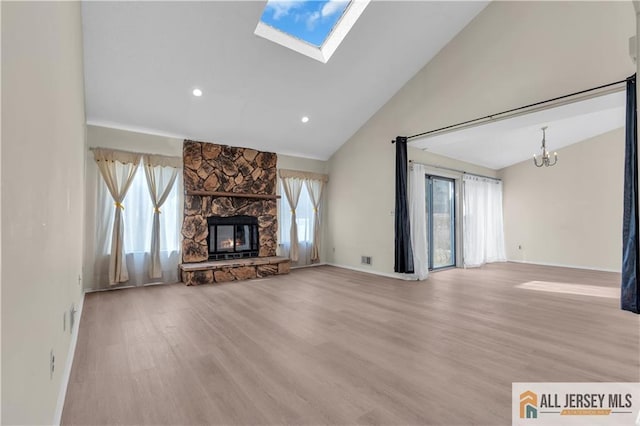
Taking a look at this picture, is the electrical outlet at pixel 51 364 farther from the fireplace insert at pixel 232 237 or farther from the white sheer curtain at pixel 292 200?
the white sheer curtain at pixel 292 200

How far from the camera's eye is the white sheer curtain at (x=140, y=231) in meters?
4.43

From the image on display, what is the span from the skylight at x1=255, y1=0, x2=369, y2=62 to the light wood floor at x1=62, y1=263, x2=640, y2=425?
12.1 feet

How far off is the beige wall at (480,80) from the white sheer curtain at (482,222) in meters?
2.52

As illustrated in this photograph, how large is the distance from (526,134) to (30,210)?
7564 mm

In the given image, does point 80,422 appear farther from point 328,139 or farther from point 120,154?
point 328,139

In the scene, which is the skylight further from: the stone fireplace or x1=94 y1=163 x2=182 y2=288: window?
x1=94 y1=163 x2=182 y2=288: window

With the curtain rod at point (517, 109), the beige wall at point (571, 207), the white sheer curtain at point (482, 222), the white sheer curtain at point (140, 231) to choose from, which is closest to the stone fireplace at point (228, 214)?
the white sheer curtain at point (140, 231)

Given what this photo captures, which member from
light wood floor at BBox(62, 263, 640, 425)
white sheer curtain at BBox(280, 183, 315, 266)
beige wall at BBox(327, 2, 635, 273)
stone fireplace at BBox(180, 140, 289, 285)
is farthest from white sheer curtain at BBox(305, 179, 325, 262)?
light wood floor at BBox(62, 263, 640, 425)

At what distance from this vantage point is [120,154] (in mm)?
4555

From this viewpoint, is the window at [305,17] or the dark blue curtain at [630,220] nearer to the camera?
the dark blue curtain at [630,220]

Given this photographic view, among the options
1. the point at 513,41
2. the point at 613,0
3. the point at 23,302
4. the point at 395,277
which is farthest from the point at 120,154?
the point at 613,0

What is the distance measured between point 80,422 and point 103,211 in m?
3.75

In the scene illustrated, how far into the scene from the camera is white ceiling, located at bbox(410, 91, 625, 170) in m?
3.79

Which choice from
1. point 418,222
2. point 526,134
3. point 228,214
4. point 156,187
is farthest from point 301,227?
point 526,134
